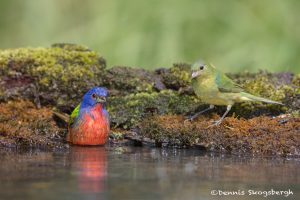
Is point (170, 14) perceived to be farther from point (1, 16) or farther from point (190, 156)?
point (190, 156)

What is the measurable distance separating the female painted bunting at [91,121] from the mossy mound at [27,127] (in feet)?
0.48

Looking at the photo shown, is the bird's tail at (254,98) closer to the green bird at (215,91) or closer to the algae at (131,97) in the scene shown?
the green bird at (215,91)

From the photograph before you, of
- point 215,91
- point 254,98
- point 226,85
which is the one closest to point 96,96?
point 215,91

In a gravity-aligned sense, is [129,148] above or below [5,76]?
below

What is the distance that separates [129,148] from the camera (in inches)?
219

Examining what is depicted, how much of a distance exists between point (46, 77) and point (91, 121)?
2.99 ft

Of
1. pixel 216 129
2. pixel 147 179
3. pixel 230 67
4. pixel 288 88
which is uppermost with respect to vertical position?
pixel 230 67

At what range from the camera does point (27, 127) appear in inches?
222

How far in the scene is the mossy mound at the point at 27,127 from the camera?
5.41m

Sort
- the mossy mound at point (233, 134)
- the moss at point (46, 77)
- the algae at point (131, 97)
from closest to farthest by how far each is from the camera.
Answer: the mossy mound at point (233, 134), the algae at point (131, 97), the moss at point (46, 77)

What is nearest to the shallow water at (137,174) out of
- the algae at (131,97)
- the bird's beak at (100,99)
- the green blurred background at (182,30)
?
the algae at (131,97)

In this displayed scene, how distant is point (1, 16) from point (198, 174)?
20.0ft

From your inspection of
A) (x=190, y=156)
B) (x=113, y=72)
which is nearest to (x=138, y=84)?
(x=113, y=72)

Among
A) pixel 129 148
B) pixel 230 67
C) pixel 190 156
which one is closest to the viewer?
pixel 190 156
